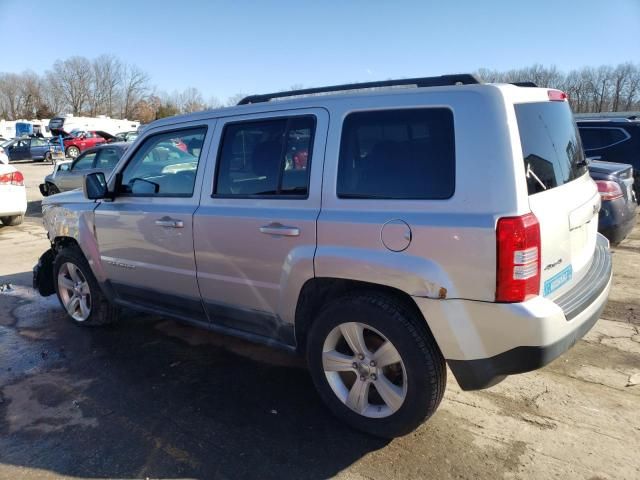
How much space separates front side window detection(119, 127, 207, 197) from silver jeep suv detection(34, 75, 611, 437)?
0.06 feet

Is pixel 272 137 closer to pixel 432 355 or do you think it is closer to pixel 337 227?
pixel 337 227

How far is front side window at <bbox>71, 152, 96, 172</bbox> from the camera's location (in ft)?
40.6

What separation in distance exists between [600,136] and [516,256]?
26.0 ft

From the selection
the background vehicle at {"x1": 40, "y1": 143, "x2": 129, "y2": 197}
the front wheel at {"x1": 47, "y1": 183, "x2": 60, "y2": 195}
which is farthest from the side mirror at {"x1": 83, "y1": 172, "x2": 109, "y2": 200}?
the front wheel at {"x1": 47, "y1": 183, "x2": 60, "y2": 195}

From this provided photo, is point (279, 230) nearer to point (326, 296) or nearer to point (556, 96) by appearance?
point (326, 296)

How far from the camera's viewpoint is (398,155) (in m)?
2.69

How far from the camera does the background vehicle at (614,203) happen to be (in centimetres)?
540

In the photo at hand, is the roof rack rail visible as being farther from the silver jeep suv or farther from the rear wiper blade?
the rear wiper blade

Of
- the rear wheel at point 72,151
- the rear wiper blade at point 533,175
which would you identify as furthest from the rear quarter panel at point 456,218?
the rear wheel at point 72,151

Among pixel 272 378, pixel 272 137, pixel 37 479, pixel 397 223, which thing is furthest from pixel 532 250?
pixel 37 479

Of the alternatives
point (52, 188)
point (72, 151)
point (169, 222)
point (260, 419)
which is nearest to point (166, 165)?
point (169, 222)

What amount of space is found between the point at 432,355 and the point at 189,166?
2.24m

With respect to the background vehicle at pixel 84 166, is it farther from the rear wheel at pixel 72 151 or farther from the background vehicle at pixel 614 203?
the rear wheel at pixel 72 151

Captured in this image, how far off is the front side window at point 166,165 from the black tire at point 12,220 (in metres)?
8.14
